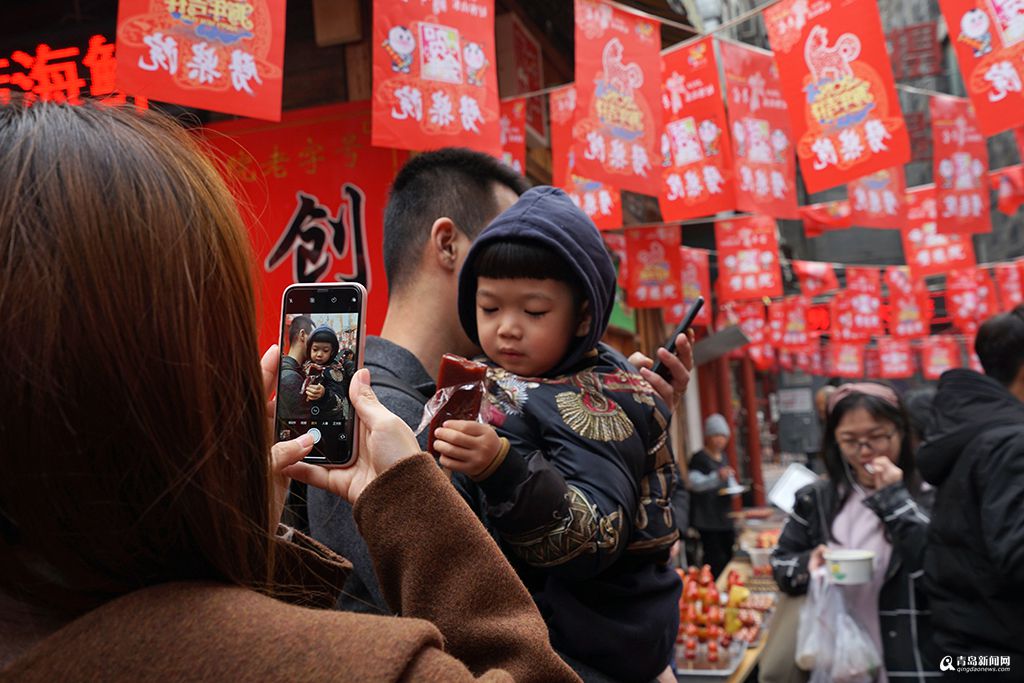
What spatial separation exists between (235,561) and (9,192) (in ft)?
1.43

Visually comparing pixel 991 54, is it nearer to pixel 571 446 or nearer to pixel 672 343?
pixel 672 343

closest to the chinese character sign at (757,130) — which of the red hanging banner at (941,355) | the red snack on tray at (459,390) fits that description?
the red snack on tray at (459,390)

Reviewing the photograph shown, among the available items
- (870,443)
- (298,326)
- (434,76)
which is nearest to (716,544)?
(870,443)

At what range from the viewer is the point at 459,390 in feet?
5.07

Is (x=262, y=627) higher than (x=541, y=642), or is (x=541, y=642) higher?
(x=262, y=627)

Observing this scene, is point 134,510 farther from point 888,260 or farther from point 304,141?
point 888,260

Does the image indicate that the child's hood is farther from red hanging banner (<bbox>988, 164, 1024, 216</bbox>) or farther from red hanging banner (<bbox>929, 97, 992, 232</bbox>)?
red hanging banner (<bbox>988, 164, 1024, 216</bbox>)

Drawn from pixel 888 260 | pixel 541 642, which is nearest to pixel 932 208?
pixel 541 642

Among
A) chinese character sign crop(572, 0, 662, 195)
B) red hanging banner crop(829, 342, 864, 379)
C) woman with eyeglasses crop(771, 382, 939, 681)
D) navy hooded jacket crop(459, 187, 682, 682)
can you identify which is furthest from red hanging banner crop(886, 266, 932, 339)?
navy hooded jacket crop(459, 187, 682, 682)

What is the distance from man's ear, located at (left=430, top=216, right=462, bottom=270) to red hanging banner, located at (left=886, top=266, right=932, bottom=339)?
1400 centimetres

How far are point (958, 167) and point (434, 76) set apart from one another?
6000 millimetres

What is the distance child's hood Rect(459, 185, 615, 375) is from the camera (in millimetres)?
1905

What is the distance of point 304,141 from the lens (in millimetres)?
5176

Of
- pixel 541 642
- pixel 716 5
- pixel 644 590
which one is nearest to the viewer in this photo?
pixel 541 642
